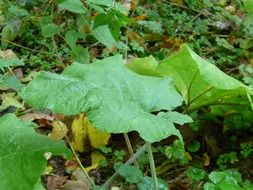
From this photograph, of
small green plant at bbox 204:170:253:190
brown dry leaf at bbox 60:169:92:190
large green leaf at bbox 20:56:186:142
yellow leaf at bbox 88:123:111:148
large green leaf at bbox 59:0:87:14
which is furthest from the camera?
yellow leaf at bbox 88:123:111:148

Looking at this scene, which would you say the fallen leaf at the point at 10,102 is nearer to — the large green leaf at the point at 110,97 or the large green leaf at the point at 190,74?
the large green leaf at the point at 190,74

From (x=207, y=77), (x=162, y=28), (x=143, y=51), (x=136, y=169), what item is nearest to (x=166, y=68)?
(x=207, y=77)

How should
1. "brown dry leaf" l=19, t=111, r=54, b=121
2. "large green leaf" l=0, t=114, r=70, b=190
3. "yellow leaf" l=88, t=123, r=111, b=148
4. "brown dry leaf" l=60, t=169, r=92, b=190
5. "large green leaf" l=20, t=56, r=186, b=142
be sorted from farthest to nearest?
"brown dry leaf" l=19, t=111, r=54, b=121, "yellow leaf" l=88, t=123, r=111, b=148, "brown dry leaf" l=60, t=169, r=92, b=190, "large green leaf" l=0, t=114, r=70, b=190, "large green leaf" l=20, t=56, r=186, b=142

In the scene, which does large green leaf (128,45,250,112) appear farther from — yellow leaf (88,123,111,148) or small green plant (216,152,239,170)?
yellow leaf (88,123,111,148)

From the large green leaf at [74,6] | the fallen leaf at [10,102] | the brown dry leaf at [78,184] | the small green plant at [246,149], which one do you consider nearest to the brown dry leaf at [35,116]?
the fallen leaf at [10,102]

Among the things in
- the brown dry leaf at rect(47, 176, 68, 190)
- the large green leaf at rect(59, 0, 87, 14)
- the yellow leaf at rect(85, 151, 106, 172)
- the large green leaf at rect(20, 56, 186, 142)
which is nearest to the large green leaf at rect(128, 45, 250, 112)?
the large green leaf at rect(20, 56, 186, 142)

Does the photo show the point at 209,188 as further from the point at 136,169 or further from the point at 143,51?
the point at 143,51
